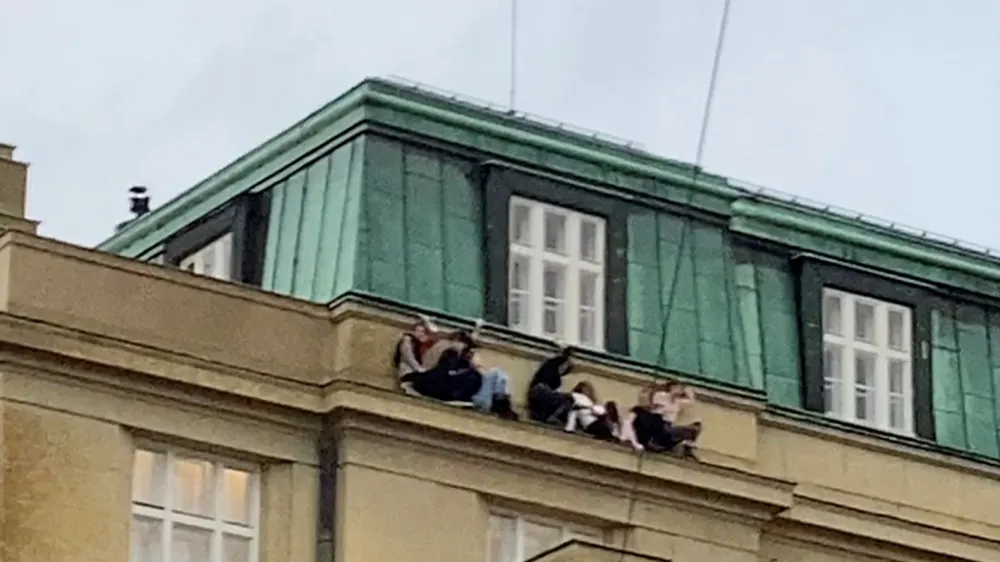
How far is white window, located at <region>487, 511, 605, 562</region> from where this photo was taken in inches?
1666

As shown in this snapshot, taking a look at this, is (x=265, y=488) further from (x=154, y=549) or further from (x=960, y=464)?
(x=960, y=464)

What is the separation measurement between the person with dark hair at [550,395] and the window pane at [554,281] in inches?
57.8

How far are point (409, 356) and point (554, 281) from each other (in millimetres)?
3196

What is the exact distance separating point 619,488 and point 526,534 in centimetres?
136

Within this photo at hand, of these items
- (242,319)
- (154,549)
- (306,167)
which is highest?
(306,167)

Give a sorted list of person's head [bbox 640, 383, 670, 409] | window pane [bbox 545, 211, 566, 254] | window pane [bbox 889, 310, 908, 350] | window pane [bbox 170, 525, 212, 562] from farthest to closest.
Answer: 1. window pane [bbox 889, 310, 908, 350]
2. window pane [bbox 545, 211, 566, 254]
3. person's head [bbox 640, 383, 670, 409]
4. window pane [bbox 170, 525, 212, 562]

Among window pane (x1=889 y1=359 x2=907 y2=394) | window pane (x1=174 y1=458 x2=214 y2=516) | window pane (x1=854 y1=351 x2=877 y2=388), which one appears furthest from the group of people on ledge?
window pane (x1=889 y1=359 x2=907 y2=394)

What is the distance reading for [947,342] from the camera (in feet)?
158

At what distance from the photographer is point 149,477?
133 ft

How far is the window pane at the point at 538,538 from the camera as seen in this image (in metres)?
42.4

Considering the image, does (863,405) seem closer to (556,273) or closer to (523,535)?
(556,273)

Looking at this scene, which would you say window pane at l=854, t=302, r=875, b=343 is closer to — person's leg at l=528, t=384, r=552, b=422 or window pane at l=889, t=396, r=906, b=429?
window pane at l=889, t=396, r=906, b=429

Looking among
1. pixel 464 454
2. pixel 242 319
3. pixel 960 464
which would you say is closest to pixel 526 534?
pixel 464 454

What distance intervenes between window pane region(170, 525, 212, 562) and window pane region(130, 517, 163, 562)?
0.19 metres
